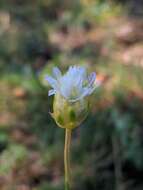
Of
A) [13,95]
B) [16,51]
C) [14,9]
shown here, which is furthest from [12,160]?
[14,9]

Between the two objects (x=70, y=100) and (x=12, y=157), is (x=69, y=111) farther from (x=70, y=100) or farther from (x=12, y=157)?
(x=12, y=157)

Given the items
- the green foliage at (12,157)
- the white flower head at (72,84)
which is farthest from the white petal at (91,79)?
the green foliage at (12,157)

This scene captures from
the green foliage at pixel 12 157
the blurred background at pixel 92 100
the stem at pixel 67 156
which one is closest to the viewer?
the stem at pixel 67 156

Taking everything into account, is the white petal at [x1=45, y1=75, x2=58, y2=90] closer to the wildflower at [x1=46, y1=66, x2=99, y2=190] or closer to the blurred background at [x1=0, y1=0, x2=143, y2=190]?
the wildflower at [x1=46, y1=66, x2=99, y2=190]

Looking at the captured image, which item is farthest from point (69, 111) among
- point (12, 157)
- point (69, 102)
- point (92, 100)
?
point (92, 100)

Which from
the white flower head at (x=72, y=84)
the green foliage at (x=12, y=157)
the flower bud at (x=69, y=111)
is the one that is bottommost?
the green foliage at (x=12, y=157)

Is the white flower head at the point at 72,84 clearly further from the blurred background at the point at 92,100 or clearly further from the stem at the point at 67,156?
the blurred background at the point at 92,100

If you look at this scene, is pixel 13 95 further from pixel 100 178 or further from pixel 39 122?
pixel 100 178
